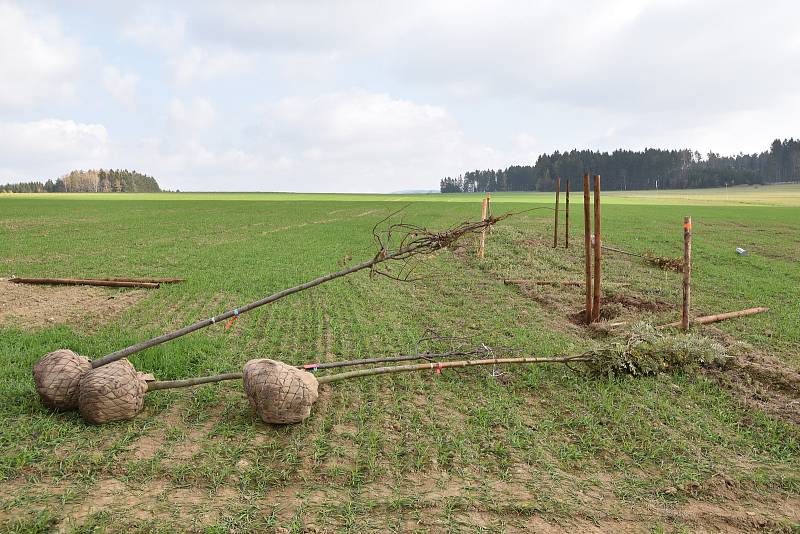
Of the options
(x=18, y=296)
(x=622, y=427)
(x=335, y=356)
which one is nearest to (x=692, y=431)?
(x=622, y=427)

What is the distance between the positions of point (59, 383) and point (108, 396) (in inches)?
23.8

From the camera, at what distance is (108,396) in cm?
493

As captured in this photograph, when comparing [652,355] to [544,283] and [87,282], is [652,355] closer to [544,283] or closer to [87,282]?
[544,283]

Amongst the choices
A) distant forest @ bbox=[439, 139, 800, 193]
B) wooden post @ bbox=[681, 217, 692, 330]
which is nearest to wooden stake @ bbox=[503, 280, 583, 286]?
wooden post @ bbox=[681, 217, 692, 330]

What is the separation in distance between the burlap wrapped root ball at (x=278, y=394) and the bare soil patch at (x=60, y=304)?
5.44 meters

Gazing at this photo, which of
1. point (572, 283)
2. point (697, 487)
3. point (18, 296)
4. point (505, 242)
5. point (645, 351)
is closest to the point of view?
point (697, 487)

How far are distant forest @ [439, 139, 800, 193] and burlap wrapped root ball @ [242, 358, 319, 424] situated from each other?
4471 inches

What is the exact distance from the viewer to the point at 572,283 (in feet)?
42.0

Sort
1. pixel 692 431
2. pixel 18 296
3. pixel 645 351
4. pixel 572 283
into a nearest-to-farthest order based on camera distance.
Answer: pixel 692 431
pixel 645 351
pixel 18 296
pixel 572 283

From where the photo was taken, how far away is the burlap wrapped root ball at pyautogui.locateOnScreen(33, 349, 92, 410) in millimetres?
5086

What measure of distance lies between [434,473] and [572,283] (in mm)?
9474

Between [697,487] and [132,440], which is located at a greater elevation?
[132,440]

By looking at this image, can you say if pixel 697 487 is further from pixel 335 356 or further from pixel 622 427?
pixel 335 356

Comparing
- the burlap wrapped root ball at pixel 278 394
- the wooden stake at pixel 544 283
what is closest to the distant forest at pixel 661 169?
the wooden stake at pixel 544 283
